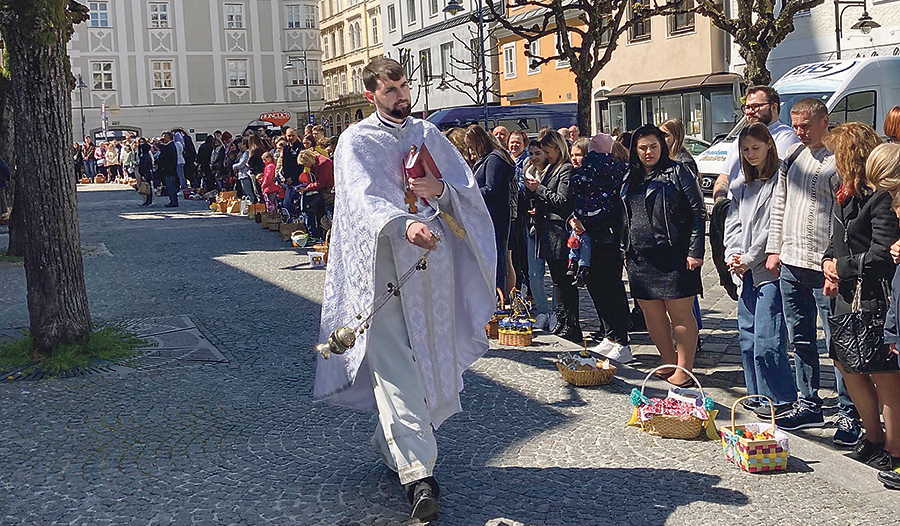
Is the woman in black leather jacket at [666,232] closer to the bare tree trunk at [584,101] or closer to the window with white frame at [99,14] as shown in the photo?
the bare tree trunk at [584,101]

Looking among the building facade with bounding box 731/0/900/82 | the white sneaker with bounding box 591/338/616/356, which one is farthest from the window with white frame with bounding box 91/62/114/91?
the white sneaker with bounding box 591/338/616/356

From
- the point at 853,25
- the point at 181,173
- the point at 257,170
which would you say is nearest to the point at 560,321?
the point at 257,170

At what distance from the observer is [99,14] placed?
211 feet

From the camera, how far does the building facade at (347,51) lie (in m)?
62.5

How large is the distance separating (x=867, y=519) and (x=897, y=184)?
1.46 metres

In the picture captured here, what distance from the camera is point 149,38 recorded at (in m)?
65.6

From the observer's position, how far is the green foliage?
773 centimetres

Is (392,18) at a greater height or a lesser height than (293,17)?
lesser

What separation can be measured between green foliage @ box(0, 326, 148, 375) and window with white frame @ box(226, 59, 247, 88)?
2409 inches

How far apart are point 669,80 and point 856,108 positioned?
14451 millimetres

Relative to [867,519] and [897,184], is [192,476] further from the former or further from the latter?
[897,184]

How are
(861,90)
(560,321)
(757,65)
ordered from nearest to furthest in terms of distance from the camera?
(560,321) → (757,65) → (861,90)

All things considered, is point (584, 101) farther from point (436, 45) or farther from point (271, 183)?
point (436, 45)

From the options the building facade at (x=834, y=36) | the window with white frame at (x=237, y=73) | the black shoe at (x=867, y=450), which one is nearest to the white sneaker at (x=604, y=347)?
the black shoe at (x=867, y=450)
